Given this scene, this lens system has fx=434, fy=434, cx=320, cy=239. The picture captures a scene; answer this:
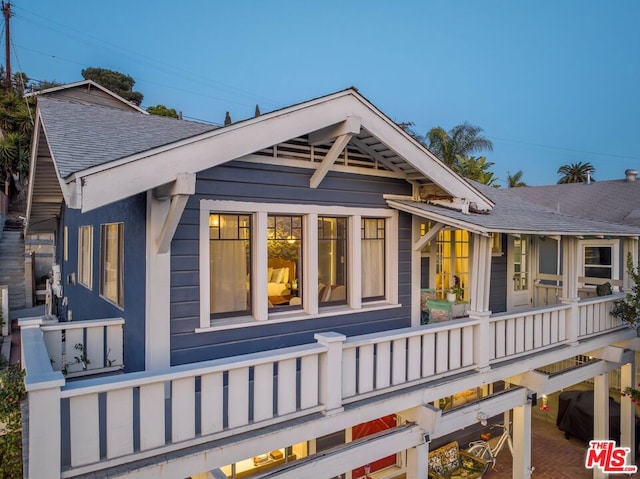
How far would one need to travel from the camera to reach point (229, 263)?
525cm

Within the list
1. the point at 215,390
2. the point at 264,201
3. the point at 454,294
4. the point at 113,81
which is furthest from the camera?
the point at 113,81

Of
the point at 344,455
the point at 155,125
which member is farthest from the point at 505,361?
the point at 155,125

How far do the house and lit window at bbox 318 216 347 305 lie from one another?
1.1 inches

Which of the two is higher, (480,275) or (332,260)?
(332,260)

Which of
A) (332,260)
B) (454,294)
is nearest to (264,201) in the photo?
(332,260)

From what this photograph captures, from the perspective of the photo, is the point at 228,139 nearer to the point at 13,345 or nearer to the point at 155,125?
the point at 155,125

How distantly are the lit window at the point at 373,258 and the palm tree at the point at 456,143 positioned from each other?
2104 centimetres

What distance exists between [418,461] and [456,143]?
2404 cm

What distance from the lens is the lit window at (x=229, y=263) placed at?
202 inches

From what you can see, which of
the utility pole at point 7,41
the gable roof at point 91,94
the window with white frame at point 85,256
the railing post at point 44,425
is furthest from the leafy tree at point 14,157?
the railing post at point 44,425

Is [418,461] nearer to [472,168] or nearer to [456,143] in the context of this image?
[472,168]

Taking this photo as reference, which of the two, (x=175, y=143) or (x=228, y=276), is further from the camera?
(x=228, y=276)

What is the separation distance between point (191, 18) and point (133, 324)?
453 ft

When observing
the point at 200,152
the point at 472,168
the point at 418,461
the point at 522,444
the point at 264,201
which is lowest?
the point at 522,444
